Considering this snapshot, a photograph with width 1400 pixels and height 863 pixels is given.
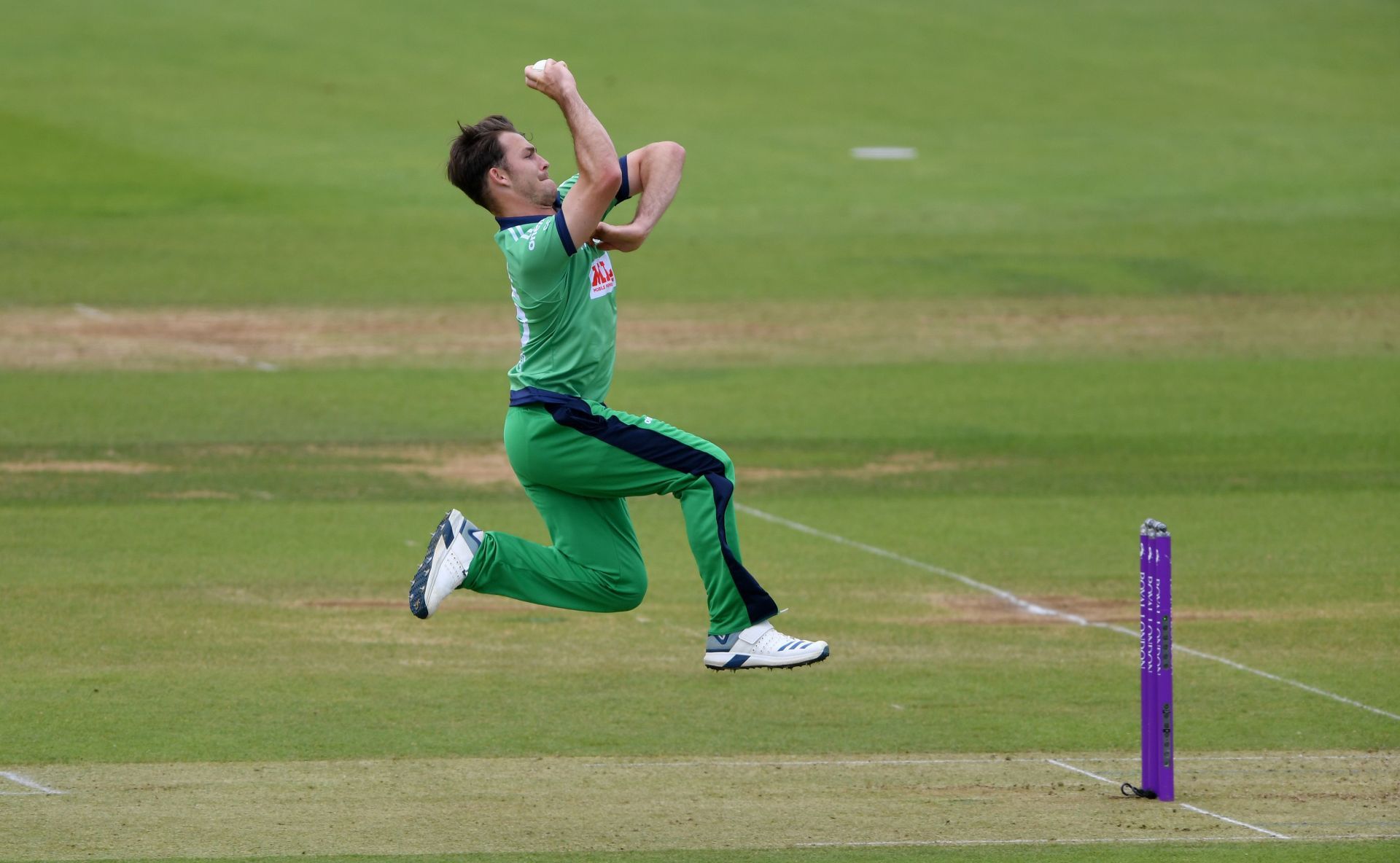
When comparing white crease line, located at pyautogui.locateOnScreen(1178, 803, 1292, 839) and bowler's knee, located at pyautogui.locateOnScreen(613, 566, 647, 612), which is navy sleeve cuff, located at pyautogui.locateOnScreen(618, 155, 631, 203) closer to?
bowler's knee, located at pyautogui.locateOnScreen(613, 566, 647, 612)

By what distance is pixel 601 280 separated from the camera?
29.2 ft

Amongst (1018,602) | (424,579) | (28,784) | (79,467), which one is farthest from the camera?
(79,467)

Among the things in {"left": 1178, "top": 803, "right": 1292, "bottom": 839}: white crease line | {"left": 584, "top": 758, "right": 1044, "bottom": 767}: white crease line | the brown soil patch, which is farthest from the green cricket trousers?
the brown soil patch

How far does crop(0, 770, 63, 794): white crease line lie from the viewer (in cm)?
1027

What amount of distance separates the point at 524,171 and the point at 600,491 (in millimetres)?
1508

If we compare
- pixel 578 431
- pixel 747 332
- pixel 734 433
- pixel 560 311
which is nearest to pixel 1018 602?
pixel 734 433

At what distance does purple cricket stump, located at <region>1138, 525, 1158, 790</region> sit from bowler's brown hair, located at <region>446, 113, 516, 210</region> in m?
3.87

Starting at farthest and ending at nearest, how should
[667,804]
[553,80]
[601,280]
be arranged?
[667,804], [601,280], [553,80]

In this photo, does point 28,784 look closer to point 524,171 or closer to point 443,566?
point 443,566

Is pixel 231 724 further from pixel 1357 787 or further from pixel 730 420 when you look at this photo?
pixel 730 420

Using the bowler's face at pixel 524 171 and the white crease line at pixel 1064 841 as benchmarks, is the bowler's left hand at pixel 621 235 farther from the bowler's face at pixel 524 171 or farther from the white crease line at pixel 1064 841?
the white crease line at pixel 1064 841

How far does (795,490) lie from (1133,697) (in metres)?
7.15

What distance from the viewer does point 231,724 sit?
1186 cm

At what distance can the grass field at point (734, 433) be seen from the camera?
417 inches
